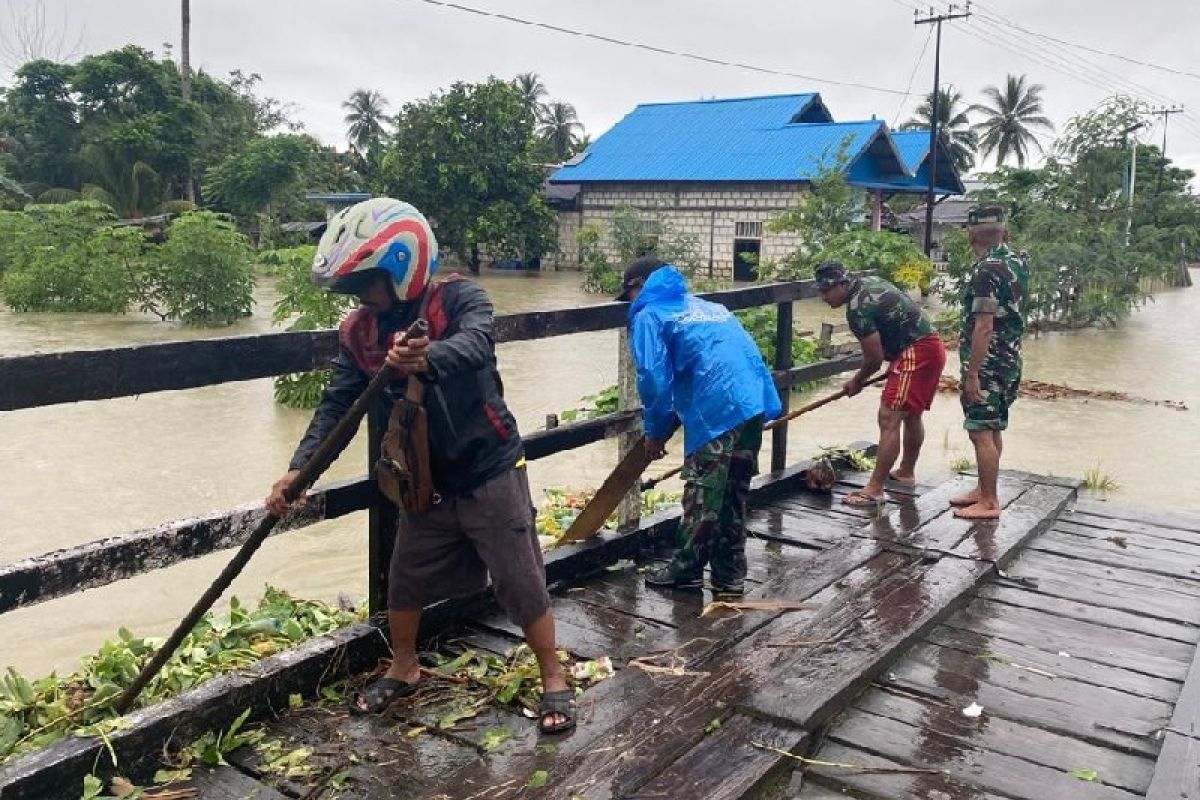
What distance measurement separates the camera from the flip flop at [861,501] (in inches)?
217

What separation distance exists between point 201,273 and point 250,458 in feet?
35.7

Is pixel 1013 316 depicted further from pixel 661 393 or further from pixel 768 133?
pixel 768 133

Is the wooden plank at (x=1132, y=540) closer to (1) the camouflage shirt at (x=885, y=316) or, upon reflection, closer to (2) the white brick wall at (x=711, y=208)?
(1) the camouflage shirt at (x=885, y=316)

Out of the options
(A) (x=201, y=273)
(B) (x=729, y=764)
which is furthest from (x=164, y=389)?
(A) (x=201, y=273)

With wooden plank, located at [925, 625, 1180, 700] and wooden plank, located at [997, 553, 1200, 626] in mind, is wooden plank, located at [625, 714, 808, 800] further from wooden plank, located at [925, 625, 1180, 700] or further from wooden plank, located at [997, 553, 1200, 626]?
wooden plank, located at [997, 553, 1200, 626]

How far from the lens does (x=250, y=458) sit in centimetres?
1095

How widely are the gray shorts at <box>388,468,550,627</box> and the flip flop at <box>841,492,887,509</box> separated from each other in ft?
9.51

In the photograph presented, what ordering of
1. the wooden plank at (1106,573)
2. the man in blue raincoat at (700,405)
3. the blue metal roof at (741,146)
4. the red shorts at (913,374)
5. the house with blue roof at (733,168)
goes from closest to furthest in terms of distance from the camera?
the man in blue raincoat at (700,405) → the wooden plank at (1106,573) → the red shorts at (913,374) → the blue metal roof at (741,146) → the house with blue roof at (733,168)

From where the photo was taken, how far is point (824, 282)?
5605mm

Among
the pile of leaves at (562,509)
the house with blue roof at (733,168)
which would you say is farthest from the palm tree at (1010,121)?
the pile of leaves at (562,509)

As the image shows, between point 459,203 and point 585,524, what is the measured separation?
29609mm

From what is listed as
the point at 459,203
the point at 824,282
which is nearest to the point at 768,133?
the point at 459,203

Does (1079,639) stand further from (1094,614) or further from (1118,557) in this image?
(1118,557)

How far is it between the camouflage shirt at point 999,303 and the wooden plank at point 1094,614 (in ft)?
5.04
